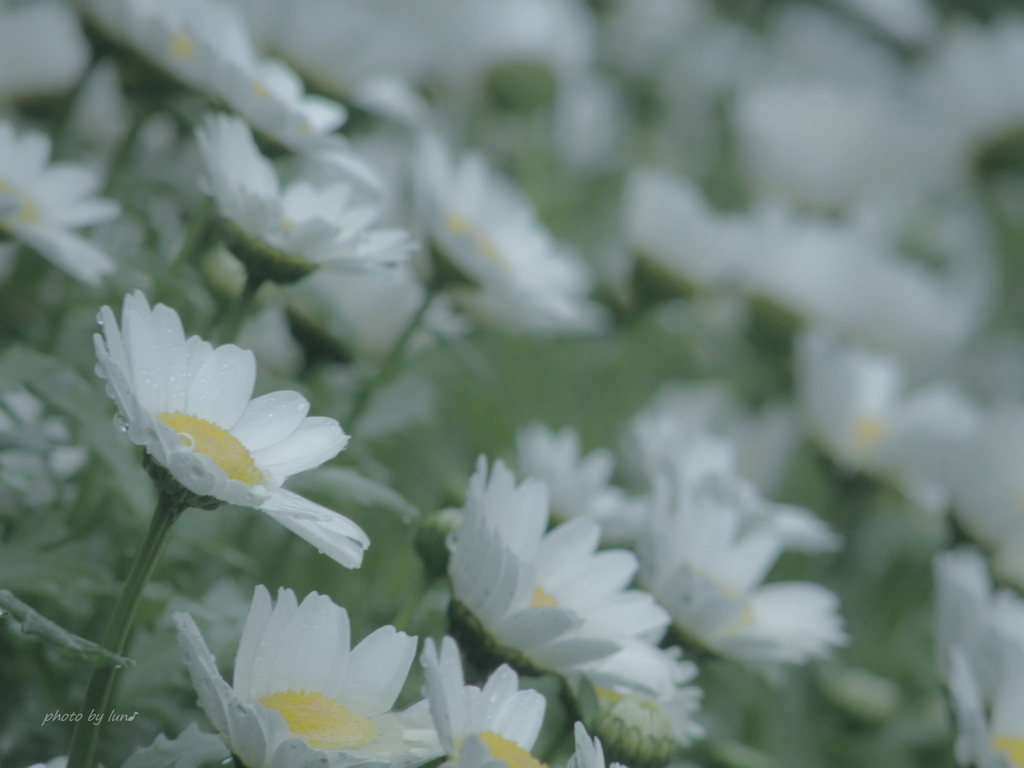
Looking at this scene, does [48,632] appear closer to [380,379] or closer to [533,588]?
[533,588]

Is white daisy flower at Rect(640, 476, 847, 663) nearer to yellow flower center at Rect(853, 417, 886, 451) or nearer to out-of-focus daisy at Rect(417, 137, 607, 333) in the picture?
out-of-focus daisy at Rect(417, 137, 607, 333)

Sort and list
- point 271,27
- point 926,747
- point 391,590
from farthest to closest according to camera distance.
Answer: point 271,27, point 926,747, point 391,590

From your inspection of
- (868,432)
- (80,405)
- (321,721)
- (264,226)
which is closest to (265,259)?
(264,226)

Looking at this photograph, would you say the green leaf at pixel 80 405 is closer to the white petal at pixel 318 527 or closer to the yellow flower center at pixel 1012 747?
the white petal at pixel 318 527

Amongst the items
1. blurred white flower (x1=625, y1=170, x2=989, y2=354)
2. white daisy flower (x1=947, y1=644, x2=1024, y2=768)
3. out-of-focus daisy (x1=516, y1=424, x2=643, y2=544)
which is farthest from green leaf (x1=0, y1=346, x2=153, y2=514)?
blurred white flower (x1=625, y1=170, x2=989, y2=354)

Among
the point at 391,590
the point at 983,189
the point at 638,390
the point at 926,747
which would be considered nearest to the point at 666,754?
the point at 391,590

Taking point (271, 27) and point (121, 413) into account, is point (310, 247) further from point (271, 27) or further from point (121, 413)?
point (271, 27)

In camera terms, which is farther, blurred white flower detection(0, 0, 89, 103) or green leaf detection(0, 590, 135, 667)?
blurred white flower detection(0, 0, 89, 103)
